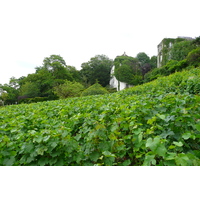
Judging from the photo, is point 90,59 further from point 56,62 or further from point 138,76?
point 138,76

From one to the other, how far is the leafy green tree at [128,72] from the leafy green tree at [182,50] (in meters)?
8.06

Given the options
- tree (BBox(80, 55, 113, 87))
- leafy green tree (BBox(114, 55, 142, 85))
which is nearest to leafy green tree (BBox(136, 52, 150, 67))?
tree (BBox(80, 55, 113, 87))

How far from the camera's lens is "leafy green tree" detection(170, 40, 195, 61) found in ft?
68.9

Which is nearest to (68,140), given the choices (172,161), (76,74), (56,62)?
(172,161)

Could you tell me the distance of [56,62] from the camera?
113 ft

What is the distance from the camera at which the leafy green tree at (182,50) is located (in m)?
21.0

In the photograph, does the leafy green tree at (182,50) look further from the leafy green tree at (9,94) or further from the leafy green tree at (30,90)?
the leafy green tree at (9,94)

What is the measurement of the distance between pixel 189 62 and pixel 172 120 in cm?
1725

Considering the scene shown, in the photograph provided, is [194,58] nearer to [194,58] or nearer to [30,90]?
[194,58]

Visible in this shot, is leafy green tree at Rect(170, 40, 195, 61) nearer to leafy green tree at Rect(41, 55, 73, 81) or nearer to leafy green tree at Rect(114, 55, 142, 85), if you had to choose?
leafy green tree at Rect(114, 55, 142, 85)

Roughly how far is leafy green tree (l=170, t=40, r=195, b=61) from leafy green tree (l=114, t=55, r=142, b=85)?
8061 mm

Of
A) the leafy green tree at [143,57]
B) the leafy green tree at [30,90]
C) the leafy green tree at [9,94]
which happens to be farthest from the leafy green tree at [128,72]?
the leafy green tree at [9,94]
